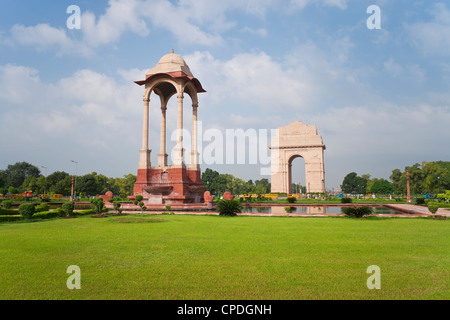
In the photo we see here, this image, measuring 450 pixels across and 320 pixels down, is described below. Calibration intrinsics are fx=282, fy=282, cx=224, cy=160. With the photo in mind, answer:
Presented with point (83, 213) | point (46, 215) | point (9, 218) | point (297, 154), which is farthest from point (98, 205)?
point (297, 154)

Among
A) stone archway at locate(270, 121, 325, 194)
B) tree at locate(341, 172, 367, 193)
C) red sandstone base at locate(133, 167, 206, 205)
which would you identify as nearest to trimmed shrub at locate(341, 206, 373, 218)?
red sandstone base at locate(133, 167, 206, 205)

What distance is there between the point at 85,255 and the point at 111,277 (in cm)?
182

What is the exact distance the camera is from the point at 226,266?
16.3 ft

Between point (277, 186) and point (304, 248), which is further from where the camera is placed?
point (277, 186)

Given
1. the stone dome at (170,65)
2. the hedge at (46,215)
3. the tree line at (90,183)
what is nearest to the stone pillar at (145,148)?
the stone dome at (170,65)

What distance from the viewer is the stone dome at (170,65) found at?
24828 mm

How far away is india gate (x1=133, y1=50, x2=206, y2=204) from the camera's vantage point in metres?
22.9

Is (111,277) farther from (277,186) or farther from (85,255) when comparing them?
(277,186)

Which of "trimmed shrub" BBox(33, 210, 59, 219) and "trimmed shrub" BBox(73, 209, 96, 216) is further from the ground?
"trimmed shrub" BBox(33, 210, 59, 219)

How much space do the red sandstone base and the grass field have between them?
14.3 meters

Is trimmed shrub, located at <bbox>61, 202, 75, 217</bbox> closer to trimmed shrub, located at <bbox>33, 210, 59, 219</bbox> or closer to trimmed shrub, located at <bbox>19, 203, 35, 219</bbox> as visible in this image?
trimmed shrub, located at <bbox>33, 210, 59, 219</bbox>

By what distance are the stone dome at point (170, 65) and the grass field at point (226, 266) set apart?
19.5 m

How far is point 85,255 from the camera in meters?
5.83
